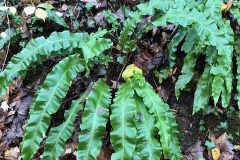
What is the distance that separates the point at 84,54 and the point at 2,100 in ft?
4.42

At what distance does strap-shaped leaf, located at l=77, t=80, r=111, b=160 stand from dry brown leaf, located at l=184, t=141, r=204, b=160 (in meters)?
1.02

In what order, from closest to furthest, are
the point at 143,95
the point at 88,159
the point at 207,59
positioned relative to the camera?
A: 1. the point at 88,159
2. the point at 143,95
3. the point at 207,59

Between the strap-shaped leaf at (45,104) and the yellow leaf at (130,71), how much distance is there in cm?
59

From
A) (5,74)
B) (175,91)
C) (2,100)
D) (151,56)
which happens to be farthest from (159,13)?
(2,100)

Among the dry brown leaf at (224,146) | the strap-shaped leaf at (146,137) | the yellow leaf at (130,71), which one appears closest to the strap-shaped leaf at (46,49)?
the yellow leaf at (130,71)

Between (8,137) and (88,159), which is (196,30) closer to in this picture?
(88,159)

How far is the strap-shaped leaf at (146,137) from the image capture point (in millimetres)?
3479

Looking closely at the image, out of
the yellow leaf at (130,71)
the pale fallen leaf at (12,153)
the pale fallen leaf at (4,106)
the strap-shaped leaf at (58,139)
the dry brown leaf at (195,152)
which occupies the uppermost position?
the yellow leaf at (130,71)

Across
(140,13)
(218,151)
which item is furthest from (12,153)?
(218,151)

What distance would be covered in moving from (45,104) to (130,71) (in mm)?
1101

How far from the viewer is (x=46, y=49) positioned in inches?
159

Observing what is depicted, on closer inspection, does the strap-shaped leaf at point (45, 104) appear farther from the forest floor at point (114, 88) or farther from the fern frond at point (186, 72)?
the fern frond at point (186, 72)

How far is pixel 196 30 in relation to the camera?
12.9 ft

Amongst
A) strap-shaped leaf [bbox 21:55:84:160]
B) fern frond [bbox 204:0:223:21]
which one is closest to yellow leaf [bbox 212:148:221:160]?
fern frond [bbox 204:0:223:21]
